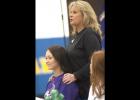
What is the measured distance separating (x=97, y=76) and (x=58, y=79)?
34 cm

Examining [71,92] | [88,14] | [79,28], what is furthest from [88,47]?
[71,92]

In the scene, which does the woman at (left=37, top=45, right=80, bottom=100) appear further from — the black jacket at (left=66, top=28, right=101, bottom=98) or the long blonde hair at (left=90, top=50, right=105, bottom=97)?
the long blonde hair at (left=90, top=50, right=105, bottom=97)

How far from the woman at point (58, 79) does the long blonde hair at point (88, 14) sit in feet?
1.09

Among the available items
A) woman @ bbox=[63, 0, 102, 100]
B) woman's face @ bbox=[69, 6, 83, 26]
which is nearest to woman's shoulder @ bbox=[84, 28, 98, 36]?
woman @ bbox=[63, 0, 102, 100]

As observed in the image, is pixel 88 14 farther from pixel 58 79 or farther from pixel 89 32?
pixel 58 79

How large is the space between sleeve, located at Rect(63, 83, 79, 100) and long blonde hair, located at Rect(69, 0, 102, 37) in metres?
0.52

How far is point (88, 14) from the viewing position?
3.75 metres

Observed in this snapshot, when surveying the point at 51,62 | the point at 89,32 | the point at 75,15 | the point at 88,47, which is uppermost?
the point at 75,15

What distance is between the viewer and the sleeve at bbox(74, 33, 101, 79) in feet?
12.2

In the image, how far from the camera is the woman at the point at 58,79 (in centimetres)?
373

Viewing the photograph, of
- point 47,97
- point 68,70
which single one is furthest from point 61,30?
point 47,97
